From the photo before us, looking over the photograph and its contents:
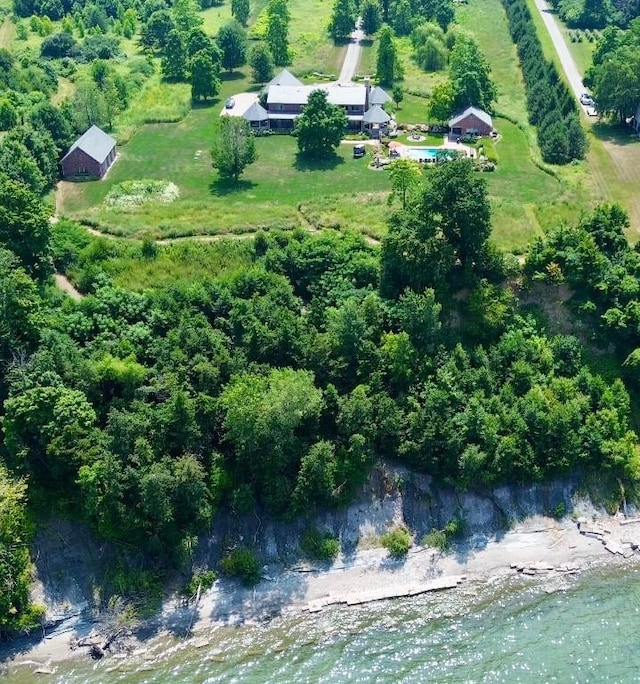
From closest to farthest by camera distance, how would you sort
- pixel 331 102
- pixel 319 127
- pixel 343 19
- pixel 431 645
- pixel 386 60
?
pixel 431 645 < pixel 319 127 < pixel 331 102 < pixel 386 60 < pixel 343 19

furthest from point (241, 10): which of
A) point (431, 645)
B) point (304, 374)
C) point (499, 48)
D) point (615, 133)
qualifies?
point (431, 645)

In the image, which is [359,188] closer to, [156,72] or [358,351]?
[358,351]

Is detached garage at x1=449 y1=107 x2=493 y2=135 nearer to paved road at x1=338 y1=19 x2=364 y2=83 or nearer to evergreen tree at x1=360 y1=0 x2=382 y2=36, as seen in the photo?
paved road at x1=338 y1=19 x2=364 y2=83

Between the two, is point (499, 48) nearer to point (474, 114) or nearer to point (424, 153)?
point (474, 114)

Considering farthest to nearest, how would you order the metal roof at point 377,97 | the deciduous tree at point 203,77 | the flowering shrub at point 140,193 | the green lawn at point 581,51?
the green lawn at point 581,51 → the deciduous tree at point 203,77 → the metal roof at point 377,97 → the flowering shrub at point 140,193

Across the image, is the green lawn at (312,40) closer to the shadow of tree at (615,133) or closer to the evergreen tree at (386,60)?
the evergreen tree at (386,60)

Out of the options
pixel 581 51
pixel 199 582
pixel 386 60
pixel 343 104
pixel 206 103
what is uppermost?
pixel 581 51

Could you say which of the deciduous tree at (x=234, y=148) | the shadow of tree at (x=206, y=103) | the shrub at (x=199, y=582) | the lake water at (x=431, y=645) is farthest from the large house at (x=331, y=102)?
the lake water at (x=431, y=645)
